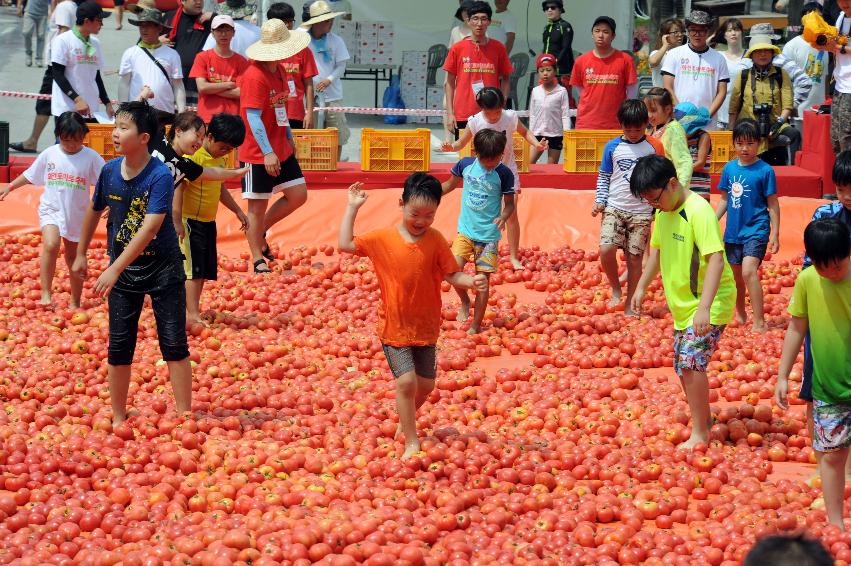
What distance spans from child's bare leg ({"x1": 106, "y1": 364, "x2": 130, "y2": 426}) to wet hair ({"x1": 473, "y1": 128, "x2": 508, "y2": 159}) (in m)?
3.56

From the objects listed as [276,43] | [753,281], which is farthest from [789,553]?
[276,43]

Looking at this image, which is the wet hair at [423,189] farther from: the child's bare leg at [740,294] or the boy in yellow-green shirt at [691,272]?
the child's bare leg at [740,294]

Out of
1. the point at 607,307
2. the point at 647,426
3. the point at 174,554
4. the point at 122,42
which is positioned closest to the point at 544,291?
the point at 607,307

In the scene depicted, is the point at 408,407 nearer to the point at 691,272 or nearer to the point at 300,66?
the point at 691,272

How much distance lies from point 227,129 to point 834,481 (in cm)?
500

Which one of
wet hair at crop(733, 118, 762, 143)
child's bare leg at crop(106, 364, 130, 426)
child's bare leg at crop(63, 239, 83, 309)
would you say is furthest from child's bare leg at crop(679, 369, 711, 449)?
child's bare leg at crop(63, 239, 83, 309)

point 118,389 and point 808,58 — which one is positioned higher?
point 808,58

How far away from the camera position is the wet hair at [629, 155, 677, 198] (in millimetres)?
6551

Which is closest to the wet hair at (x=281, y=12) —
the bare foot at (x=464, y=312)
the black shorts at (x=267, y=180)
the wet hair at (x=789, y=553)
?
the black shorts at (x=267, y=180)

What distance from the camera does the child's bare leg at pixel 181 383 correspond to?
7.16 m

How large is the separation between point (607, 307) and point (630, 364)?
153cm

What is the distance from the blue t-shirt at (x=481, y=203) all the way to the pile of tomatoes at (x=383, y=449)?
76cm

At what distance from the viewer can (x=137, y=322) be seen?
700cm

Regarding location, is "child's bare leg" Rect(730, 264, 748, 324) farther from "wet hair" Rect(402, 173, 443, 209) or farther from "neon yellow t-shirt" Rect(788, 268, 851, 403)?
"wet hair" Rect(402, 173, 443, 209)
